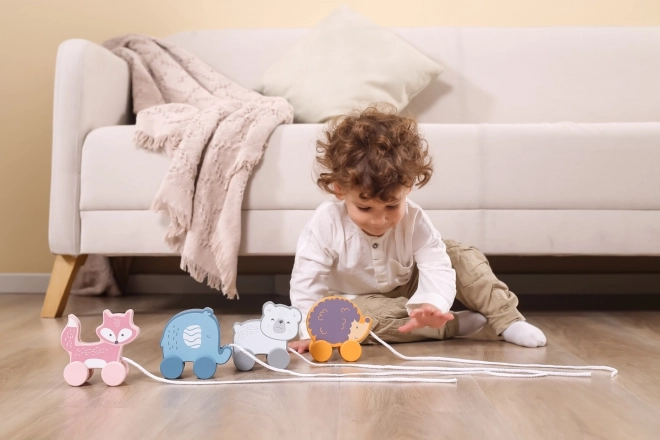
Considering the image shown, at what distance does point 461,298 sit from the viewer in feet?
4.48

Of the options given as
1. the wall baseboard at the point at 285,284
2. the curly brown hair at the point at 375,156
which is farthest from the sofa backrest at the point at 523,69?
the curly brown hair at the point at 375,156

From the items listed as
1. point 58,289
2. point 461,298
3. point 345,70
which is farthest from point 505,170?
point 58,289

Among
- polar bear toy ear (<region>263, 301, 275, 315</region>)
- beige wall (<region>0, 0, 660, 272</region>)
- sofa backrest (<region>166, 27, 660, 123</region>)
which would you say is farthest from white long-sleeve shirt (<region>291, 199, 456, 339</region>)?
beige wall (<region>0, 0, 660, 272</region>)

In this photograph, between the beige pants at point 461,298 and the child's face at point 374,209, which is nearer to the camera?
the child's face at point 374,209

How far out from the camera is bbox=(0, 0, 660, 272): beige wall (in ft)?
7.45

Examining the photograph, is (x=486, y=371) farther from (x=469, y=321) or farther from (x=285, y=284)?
(x=285, y=284)

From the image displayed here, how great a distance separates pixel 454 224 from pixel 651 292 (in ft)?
3.25

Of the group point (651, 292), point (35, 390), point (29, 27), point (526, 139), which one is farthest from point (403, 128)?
point (29, 27)

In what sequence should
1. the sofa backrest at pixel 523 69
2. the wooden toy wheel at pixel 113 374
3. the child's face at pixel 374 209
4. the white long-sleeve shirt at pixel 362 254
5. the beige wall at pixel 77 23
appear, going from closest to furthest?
the wooden toy wheel at pixel 113 374, the child's face at pixel 374 209, the white long-sleeve shirt at pixel 362 254, the sofa backrest at pixel 523 69, the beige wall at pixel 77 23

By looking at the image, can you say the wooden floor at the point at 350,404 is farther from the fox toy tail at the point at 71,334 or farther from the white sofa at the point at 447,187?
the white sofa at the point at 447,187

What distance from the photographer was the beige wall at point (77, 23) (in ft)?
7.45

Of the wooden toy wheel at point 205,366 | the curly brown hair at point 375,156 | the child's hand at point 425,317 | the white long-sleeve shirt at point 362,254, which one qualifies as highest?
the curly brown hair at point 375,156

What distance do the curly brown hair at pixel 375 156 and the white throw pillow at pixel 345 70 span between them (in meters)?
0.76

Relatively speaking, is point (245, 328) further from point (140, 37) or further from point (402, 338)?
point (140, 37)
